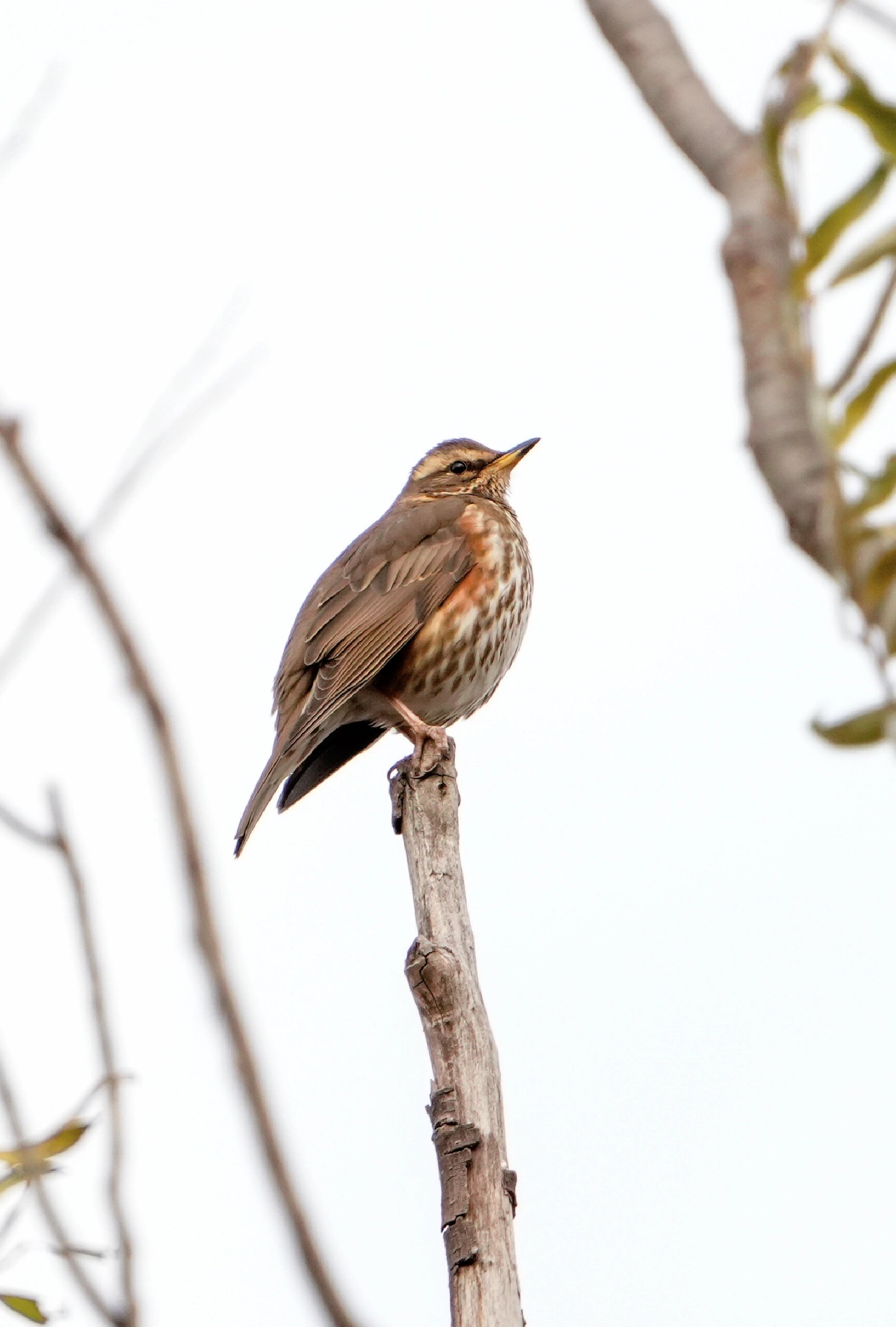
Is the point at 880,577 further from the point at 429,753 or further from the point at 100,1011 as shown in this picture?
the point at 429,753

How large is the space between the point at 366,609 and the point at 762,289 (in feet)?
21.4

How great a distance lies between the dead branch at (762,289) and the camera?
1444 mm

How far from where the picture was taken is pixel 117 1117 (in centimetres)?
160

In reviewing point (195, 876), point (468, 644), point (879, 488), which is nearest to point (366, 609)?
point (468, 644)

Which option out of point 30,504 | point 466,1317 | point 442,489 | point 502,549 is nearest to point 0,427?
point 30,504

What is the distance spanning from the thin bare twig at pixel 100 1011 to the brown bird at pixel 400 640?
576 centimetres

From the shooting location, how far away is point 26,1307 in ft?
9.30

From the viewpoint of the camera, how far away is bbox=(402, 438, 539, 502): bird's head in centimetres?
935

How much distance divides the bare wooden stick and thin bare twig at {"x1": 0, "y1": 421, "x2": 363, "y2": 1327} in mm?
2461

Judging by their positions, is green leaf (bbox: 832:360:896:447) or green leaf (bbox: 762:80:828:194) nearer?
green leaf (bbox: 762:80:828:194)

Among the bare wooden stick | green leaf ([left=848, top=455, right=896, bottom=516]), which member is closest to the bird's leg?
the bare wooden stick

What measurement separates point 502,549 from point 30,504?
706cm

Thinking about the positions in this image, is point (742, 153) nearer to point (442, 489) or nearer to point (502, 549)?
point (502, 549)

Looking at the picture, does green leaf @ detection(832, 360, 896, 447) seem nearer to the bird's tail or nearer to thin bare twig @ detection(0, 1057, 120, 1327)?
thin bare twig @ detection(0, 1057, 120, 1327)
